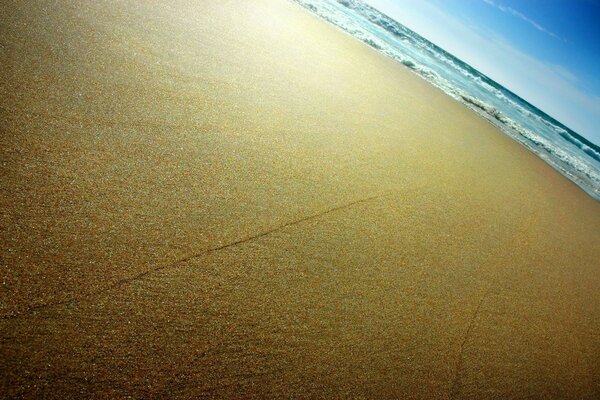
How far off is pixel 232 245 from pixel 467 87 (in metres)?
13.6

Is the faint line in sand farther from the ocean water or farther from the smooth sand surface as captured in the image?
the ocean water

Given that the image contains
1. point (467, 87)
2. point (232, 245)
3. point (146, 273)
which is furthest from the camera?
point (467, 87)

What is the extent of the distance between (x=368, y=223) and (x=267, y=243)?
0.88 metres

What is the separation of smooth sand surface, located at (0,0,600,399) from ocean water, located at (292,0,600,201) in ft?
19.2

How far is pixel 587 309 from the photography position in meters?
2.81

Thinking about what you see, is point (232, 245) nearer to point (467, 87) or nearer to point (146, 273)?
point (146, 273)

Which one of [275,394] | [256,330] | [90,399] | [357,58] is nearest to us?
[90,399]

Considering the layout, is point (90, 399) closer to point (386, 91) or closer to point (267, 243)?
point (267, 243)

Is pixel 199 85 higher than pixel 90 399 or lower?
higher

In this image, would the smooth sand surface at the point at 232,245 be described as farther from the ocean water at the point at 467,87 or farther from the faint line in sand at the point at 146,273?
the ocean water at the point at 467,87

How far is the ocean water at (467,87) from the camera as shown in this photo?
827cm

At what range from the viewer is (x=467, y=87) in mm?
12219

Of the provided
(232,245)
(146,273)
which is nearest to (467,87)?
(232,245)

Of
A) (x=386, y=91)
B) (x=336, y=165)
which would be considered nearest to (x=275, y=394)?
(x=336, y=165)
